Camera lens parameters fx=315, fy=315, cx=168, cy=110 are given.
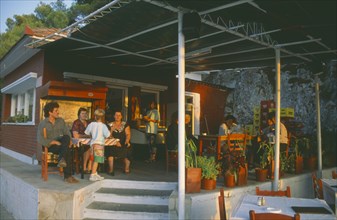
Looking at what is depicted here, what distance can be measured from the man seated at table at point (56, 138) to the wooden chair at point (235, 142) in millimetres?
3062

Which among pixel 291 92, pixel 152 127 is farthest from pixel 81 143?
pixel 291 92

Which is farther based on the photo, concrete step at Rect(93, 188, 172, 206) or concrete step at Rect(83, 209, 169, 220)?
concrete step at Rect(93, 188, 172, 206)

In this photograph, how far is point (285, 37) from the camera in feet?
19.6

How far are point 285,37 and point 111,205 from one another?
14.4 feet

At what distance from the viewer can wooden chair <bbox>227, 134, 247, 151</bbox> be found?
6.42 metres

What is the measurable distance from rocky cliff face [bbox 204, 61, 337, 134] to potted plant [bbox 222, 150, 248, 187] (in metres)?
6.41

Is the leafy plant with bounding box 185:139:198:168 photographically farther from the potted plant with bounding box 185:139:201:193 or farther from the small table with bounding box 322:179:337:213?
the small table with bounding box 322:179:337:213

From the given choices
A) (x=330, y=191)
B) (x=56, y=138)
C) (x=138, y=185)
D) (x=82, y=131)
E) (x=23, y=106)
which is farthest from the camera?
(x=23, y=106)

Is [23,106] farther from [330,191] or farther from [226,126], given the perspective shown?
[330,191]

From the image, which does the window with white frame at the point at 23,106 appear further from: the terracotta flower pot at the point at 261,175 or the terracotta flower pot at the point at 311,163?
the terracotta flower pot at the point at 311,163

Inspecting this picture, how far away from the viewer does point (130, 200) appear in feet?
17.2

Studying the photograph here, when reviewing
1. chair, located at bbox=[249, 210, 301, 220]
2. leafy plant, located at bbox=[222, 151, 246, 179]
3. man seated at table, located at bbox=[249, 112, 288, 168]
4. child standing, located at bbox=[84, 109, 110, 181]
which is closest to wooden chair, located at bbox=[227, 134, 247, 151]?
leafy plant, located at bbox=[222, 151, 246, 179]

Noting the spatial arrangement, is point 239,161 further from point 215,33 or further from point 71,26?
point 71,26

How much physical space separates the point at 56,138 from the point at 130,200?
197 cm
